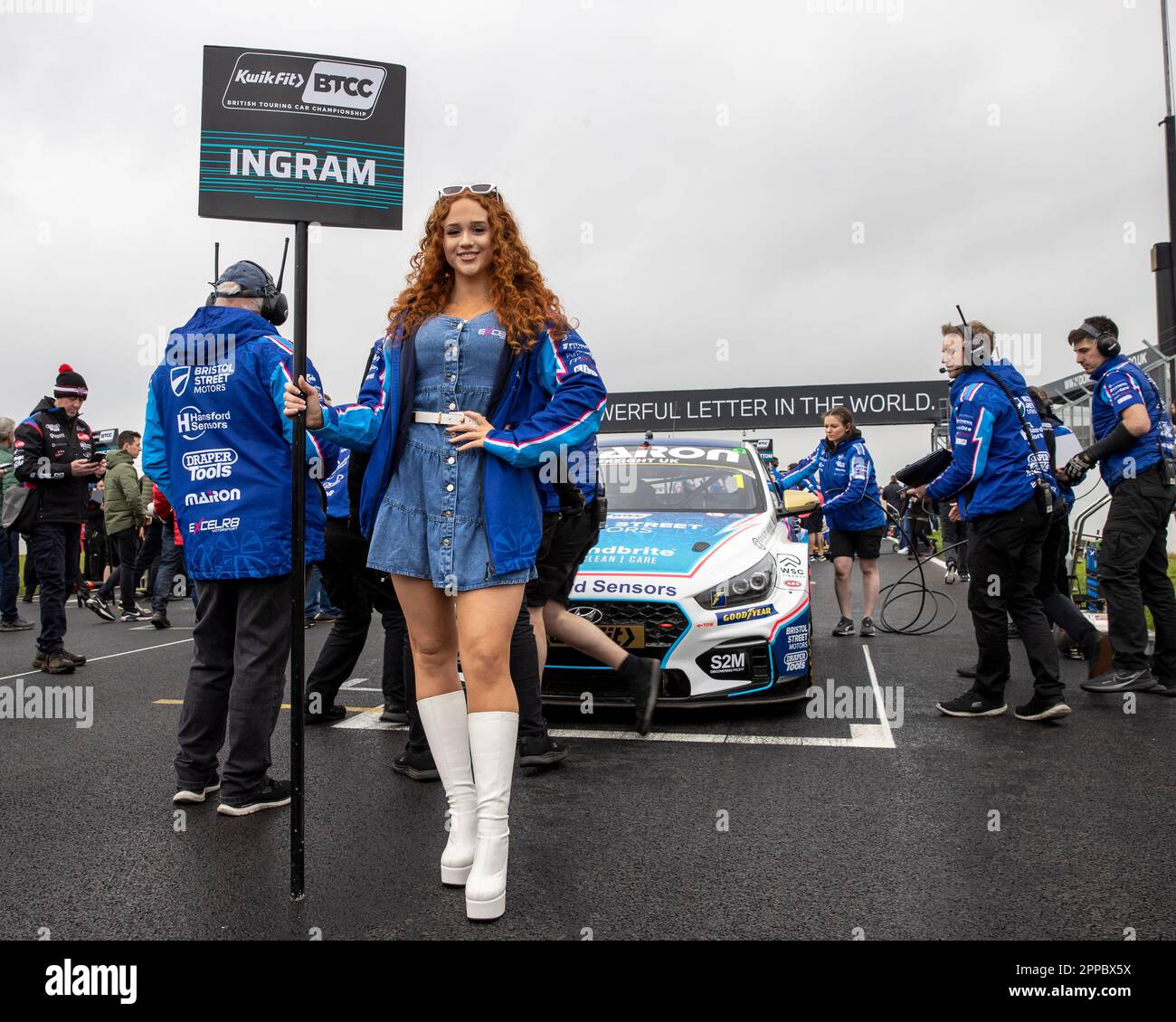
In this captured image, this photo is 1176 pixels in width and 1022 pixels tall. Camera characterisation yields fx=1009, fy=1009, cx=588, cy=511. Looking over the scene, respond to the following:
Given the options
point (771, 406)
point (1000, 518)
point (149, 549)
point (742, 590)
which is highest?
point (771, 406)

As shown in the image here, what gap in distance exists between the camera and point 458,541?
2725 mm

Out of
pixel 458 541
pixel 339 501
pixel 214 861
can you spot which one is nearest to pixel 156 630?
pixel 339 501

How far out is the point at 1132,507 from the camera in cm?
593

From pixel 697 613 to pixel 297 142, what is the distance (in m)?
3.01

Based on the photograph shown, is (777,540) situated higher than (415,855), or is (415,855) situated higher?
(777,540)

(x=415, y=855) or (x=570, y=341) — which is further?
(x=415, y=855)

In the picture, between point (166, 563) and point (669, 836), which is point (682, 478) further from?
point (166, 563)

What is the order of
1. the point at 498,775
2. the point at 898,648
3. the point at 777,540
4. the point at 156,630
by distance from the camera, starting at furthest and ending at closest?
the point at 156,630, the point at 898,648, the point at 777,540, the point at 498,775

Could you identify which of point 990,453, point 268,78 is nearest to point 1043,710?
point 990,453

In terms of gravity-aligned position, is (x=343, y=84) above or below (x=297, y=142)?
above

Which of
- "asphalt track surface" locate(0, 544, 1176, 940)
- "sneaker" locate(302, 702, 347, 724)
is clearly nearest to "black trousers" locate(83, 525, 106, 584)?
"asphalt track surface" locate(0, 544, 1176, 940)

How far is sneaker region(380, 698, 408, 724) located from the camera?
17.0ft
